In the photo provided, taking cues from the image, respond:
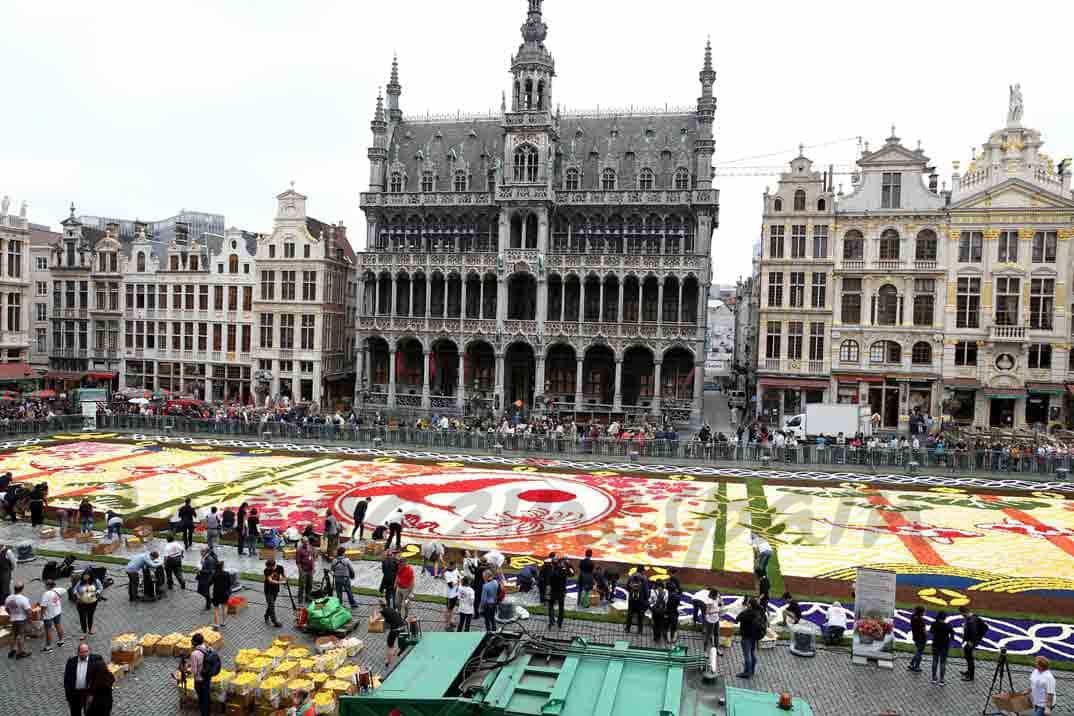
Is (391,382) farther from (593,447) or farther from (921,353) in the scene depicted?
(921,353)

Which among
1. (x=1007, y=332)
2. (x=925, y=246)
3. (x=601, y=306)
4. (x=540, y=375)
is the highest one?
(x=925, y=246)

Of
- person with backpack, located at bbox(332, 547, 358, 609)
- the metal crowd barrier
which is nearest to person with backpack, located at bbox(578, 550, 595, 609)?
person with backpack, located at bbox(332, 547, 358, 609)

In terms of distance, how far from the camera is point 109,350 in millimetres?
69750

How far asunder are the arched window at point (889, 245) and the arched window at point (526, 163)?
2556 cm

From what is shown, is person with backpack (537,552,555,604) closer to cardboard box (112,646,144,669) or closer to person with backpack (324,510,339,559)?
person with backpack (324,510,339,559)

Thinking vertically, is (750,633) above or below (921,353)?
below

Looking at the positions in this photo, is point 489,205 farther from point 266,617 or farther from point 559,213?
point 266,617

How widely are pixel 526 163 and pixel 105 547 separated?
43.8 meters

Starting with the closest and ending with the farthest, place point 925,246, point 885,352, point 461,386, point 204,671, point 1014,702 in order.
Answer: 1. point 204,671
2. point 1014,702
3. point 925,246
4. point 885,352
5. point 461,386

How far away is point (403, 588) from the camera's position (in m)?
19.3

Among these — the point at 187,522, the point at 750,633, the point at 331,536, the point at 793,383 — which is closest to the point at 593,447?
the point at 793,383

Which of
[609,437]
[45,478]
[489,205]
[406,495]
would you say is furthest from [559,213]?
[45,478]

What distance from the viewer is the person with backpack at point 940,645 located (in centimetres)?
1648

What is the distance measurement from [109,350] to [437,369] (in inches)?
1161
